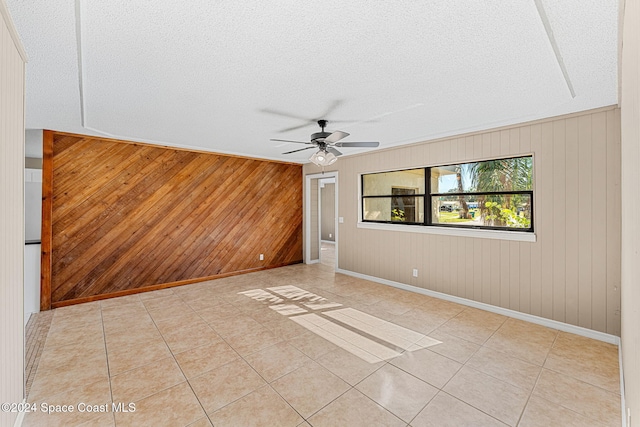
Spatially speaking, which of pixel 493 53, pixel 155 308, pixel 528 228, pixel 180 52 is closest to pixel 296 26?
pixel 180 52

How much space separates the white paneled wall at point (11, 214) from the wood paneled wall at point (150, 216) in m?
2.54

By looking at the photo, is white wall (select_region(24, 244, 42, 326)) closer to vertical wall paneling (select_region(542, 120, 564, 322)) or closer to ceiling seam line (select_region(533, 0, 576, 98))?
ceiling seam line (select_region(533, 0, 576, 98))

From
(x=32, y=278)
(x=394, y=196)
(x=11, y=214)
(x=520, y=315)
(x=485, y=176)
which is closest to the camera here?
(x=11, y=214)

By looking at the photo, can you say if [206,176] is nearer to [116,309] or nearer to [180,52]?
[116,309]

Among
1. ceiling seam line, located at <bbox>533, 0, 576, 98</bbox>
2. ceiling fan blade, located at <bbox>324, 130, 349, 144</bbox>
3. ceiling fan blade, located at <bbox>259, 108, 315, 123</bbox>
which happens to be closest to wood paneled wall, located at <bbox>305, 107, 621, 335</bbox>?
ceiling seam line, located at <bbox>533, 0, 576, 98</bbox>

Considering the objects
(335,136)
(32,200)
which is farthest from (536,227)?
(32,200)

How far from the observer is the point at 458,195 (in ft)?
13.8

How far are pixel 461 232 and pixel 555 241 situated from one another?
A: 1.07 meters

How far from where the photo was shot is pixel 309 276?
571 centimetres

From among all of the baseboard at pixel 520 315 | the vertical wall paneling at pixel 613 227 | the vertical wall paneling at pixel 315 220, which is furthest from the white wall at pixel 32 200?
the vertical wall paneling at pixel 613 227

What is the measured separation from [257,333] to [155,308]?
1.77 meters

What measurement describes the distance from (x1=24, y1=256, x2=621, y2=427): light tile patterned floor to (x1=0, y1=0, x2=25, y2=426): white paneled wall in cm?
49

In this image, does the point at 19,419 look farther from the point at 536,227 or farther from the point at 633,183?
the point at 536,227

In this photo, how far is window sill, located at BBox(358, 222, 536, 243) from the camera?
3.51m
